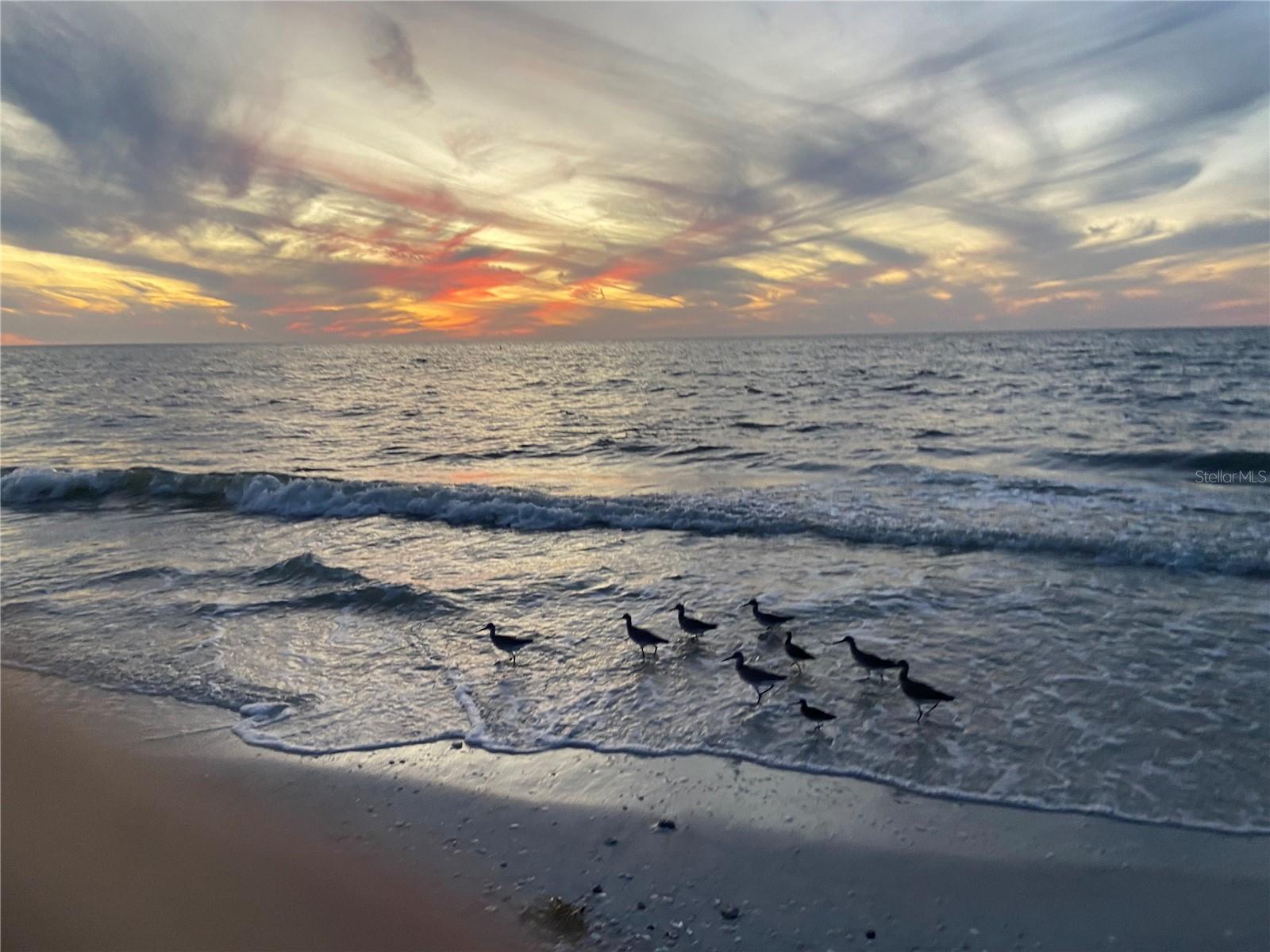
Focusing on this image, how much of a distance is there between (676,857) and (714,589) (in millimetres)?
6311

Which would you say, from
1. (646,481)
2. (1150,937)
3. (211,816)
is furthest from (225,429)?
(1150,937)

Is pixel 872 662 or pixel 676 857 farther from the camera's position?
pixel 872 662

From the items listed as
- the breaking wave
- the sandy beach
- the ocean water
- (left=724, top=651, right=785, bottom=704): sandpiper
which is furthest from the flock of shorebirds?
the breaking wave

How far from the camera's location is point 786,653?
27.5 feet

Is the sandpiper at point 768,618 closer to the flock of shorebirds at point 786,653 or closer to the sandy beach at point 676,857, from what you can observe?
the flock of shorebirds at point 786,653

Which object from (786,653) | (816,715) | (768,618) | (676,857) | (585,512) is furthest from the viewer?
(585,512)

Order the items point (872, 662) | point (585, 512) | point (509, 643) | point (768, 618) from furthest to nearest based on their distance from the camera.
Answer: point (585, 512)
point (768, 618)
point (509, 643)
point (872, 662)

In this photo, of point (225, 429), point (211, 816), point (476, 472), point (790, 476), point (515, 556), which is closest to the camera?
point (211, 816)

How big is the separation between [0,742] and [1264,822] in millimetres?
10819

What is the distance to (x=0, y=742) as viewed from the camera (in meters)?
7.14

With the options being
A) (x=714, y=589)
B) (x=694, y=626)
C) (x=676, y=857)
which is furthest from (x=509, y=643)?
(x=676, y=857)

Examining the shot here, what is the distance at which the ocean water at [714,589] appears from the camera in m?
6.76

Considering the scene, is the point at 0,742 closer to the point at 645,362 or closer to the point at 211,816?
the point at 211,816

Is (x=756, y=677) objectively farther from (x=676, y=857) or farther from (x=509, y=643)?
(x=509, y=643)
